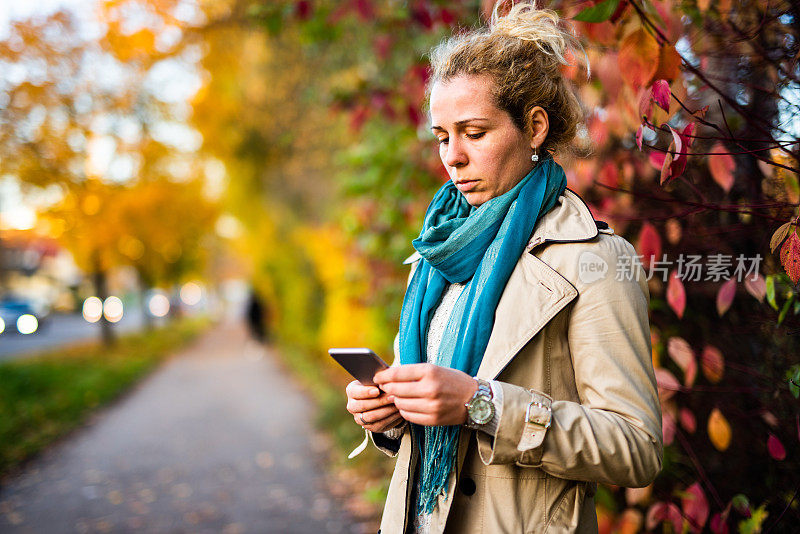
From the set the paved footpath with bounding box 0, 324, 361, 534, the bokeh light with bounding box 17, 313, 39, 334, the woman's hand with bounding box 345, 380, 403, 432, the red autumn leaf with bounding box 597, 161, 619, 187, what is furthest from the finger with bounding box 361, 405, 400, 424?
the bokeh light with bounding box 17, 313, 39, 334

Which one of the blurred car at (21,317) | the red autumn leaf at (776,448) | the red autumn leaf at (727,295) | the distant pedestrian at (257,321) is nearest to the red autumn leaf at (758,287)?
the red autumn leaf at (727,295)

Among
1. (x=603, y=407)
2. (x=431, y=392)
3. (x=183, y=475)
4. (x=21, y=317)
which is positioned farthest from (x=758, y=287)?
(x=21, y=317)

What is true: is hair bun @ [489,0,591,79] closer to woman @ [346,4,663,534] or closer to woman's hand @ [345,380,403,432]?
woman @ [346,4,663,534]

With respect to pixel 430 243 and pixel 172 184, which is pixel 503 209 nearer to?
pixel 430 243

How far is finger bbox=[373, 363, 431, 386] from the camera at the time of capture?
128 centimetres

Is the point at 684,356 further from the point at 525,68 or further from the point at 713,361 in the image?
the point at 525,68

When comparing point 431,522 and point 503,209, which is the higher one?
point 503,209

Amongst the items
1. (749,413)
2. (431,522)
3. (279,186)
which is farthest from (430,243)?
(279,186)

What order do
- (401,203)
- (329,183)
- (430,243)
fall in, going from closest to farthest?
(430,243)
(401,203)
(329,183)

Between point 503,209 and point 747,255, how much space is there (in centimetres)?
Answer: 162

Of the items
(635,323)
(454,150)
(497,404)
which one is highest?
(454,150)

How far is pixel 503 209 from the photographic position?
155 cm

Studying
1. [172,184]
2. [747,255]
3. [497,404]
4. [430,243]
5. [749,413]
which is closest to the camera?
[497,404]

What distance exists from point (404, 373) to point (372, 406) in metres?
0.23
